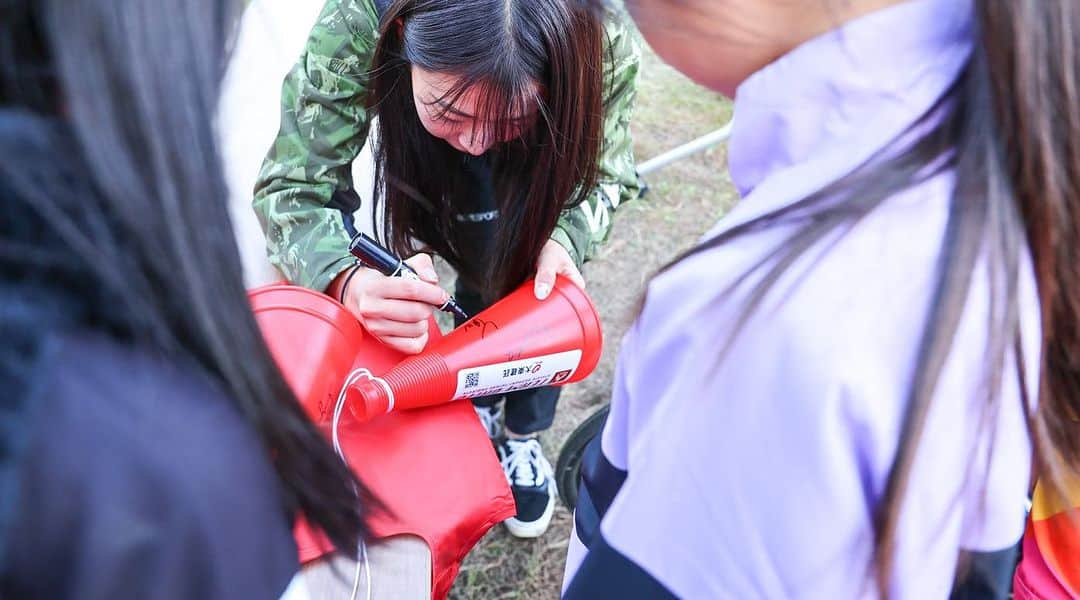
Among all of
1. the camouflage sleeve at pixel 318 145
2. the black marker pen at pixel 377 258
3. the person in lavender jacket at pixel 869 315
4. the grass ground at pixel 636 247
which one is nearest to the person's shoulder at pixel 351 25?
the camouflage sleeve at pixel 318 145

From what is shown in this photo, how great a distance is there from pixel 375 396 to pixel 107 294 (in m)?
0.48

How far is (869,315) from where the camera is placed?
387 mm

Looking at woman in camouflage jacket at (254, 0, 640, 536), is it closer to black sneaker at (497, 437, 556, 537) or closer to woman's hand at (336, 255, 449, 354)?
woman's hand at (336, 255, 449, 354)

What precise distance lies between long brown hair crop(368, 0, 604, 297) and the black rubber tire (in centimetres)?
32

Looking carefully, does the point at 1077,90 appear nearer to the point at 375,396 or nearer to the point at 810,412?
the point at 810,412

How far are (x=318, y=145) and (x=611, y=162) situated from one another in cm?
41

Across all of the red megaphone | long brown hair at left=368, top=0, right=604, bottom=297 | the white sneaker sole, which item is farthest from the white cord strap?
the white sneaker sole

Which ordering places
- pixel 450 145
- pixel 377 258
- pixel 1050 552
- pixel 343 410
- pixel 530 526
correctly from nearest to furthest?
1. pixel 1050 552
2. pixel 343 410
3. pixel 377 258
4. pixel 450 145
5. pixel 530 526

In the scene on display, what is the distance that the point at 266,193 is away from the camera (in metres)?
1.03

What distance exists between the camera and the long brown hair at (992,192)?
1.20 ft

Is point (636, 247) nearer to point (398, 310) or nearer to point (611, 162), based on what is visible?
point (611, 162)

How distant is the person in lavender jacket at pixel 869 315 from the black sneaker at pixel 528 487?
0.89m

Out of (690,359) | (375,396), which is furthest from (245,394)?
(375,396)

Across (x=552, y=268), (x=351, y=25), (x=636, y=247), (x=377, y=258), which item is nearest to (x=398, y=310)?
(x=377, y=258)
